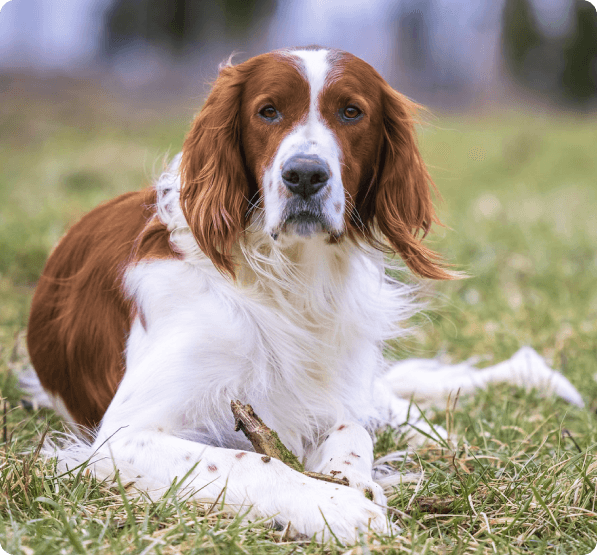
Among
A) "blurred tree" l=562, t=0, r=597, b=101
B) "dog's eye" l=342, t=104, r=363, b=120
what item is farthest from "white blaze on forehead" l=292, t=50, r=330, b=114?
"blurred tree" l=562, t=0, r=597, b=101

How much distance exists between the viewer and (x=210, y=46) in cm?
701

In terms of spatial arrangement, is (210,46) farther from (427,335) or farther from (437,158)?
(437,158)

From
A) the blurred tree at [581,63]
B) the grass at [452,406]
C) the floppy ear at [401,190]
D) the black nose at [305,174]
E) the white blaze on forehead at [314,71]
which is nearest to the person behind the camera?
the grass at [452,406]

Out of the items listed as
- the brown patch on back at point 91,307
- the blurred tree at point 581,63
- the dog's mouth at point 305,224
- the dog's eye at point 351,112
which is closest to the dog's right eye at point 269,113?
the dog's eye at point 351,112

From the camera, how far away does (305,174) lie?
85.7 inches

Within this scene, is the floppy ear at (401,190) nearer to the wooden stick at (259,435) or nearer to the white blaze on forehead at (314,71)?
the white blaze on forehead at (314,71)

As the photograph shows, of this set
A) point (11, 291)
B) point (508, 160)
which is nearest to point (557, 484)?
point (11, 291)

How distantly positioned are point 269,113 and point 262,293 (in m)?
0.62

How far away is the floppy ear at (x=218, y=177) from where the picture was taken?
2434mm

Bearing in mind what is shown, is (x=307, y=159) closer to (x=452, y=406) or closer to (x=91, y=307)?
(x=91, y=307)

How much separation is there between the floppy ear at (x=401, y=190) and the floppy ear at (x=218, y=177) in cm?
51

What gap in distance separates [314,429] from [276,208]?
2.73ft

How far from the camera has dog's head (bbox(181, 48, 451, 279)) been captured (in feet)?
7.43

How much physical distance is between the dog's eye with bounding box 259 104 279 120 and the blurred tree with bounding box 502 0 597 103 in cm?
255
